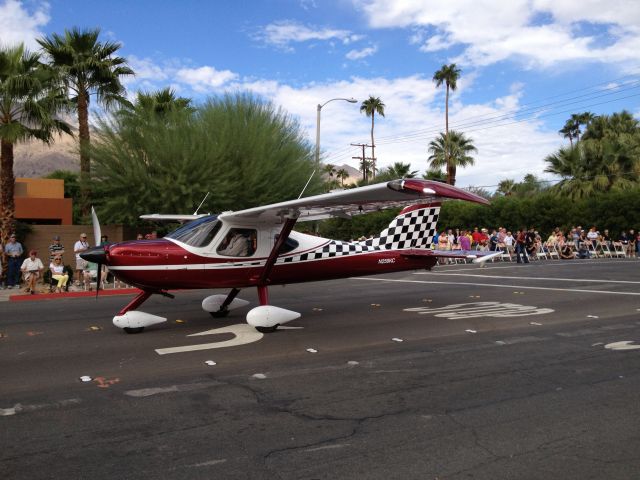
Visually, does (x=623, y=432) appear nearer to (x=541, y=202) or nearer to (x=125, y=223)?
(x=125, y=223)

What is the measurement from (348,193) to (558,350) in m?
3.65

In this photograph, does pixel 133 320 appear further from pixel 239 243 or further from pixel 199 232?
pixel 239 243

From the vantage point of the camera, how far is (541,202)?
34469 millimetres

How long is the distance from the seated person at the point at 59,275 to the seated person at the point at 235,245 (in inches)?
338

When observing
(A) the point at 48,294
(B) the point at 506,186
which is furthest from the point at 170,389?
(B) the point at 506,186

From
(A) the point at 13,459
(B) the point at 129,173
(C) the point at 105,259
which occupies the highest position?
(B) the point at 129,173

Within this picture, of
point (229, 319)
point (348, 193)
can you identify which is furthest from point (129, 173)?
point (348, 193)

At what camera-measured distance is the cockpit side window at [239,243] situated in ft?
31.9

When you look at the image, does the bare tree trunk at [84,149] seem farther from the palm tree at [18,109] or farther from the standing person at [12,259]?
the standing person at [12,259]

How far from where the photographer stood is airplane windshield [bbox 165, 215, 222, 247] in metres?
9.46

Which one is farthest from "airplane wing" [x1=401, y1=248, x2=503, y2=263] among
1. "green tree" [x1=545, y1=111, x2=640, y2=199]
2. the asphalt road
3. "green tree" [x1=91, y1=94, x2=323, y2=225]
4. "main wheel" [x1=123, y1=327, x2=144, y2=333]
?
"green tree" [x1=545, y1=111, x2=640, y2=199]

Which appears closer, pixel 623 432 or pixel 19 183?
pixel 623 432

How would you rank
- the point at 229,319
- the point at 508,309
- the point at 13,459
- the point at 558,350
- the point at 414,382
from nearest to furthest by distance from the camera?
the point at 13,459 → the point at 414,382 → the point at 558,350 → the point at 229,319 → the point at 508,309

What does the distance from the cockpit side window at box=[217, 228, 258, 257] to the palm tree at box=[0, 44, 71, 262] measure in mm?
15307
